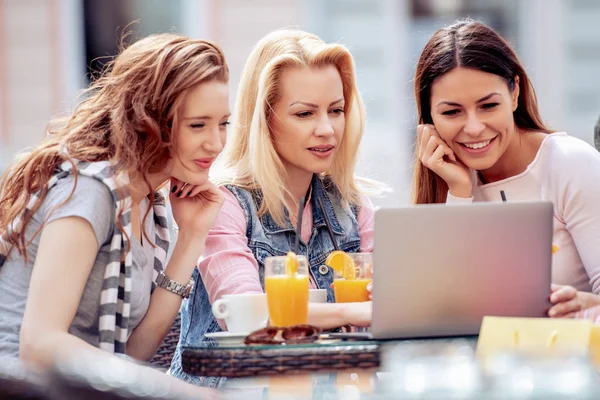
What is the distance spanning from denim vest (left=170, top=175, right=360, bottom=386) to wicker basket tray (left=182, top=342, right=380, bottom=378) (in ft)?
2.93

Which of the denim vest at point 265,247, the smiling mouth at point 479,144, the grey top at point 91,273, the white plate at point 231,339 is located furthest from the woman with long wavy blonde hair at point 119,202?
the smiling mouth at point 479,144

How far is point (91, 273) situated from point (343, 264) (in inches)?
25.2

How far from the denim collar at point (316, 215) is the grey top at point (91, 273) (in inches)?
21.5

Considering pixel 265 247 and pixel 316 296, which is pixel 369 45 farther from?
pixel 316 296

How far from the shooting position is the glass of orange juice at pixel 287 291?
7.39 feet

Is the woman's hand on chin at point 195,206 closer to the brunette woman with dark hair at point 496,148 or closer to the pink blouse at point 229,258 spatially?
the pink blouse at point 229,258

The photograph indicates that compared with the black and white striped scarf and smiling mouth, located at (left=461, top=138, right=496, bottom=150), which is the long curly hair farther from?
smiling mouth, located at (left=461, top=138, right=496, bottom=150)

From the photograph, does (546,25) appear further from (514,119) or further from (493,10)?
(514,119)

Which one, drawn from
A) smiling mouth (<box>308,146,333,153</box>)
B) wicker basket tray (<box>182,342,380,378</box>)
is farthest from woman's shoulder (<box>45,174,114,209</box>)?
smiling mouth (<box>308,146,333,153</box>)

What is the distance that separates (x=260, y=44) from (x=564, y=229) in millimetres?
1129

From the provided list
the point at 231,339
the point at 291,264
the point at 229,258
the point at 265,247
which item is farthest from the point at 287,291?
the point at 265,247

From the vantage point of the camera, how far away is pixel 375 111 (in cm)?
759

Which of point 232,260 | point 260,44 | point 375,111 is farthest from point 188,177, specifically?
point 375,111

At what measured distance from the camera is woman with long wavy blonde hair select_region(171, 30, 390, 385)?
9.42ft
